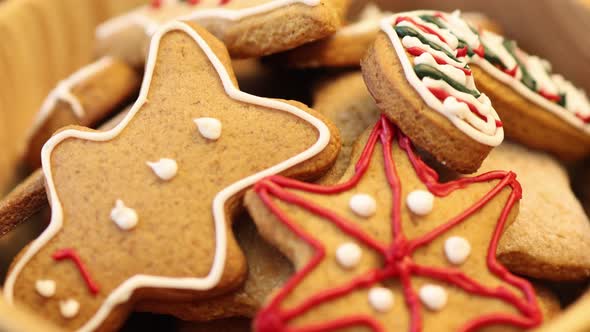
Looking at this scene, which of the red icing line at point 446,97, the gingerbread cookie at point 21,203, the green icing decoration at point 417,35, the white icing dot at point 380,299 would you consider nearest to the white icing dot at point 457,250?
the white icing dot at point 380,299

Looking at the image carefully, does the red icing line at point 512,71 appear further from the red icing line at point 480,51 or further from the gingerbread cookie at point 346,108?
the gingerbread cookie at point 346,108

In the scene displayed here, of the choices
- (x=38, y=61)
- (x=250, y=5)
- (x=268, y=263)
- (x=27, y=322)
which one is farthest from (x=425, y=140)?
(x=38, y=61)

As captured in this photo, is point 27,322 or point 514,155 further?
point 514,155

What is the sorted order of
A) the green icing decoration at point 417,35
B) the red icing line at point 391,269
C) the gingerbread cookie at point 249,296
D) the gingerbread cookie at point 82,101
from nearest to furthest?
the red icing line at point 391,269 → the gingerbread cookie at point 249,296 → the green icing decoration at point 417,35 → the gingerbread cookie at point 82,101

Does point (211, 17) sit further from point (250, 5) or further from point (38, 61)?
point (38, 61)

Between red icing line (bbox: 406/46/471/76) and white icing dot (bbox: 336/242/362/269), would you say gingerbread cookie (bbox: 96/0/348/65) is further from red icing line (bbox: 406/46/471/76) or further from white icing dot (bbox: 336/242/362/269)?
white icing dot (bbox: 336/242/362/269)

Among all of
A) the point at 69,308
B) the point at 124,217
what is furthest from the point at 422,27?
the point at 69,308
